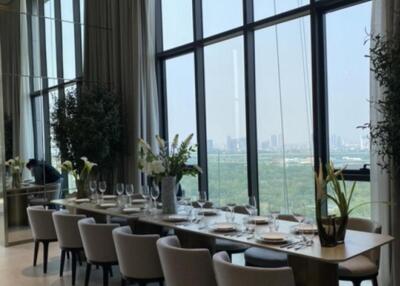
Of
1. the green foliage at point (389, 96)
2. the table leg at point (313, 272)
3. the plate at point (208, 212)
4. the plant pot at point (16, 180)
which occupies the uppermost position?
the green foliage at point (389, 96)

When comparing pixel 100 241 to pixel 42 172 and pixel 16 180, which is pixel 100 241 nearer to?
pixel 16 180

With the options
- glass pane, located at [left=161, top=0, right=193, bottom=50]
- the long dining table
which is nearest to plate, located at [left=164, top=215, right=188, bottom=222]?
the long dining table

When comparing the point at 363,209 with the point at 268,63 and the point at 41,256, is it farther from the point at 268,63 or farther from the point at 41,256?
the point at 41,256

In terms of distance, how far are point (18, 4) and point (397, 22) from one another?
20.0ft

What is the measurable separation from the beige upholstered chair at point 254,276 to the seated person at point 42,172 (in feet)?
17.5

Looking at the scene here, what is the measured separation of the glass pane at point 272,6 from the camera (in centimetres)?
521

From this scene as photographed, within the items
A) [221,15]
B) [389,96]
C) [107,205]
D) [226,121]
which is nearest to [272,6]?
[221,15]

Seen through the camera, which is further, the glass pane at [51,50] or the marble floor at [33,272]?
the glass pane at [51,50]

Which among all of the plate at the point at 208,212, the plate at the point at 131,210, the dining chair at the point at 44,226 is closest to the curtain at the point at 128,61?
the dining chair at the point at 44,226

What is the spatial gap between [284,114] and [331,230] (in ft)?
9.28

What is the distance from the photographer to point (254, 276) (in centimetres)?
251

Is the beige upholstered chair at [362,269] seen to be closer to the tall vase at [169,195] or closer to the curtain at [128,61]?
the tall vase at [169,195]

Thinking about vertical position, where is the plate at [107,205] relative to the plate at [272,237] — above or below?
above

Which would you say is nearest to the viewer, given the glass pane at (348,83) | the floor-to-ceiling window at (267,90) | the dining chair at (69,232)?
the dining chair at (69,232)
